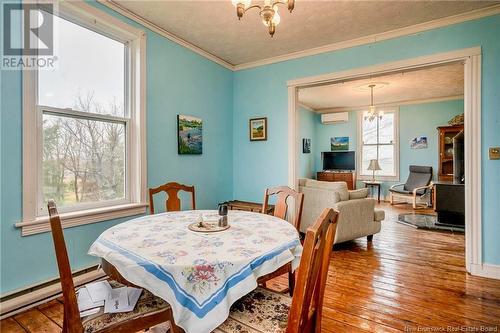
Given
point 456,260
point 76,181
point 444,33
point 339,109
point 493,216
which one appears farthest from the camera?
point 339,109

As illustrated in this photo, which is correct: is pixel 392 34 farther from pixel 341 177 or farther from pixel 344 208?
pixel 341 177

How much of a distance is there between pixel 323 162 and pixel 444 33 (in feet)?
17.4

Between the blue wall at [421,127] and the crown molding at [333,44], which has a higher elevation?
the crown molding at [333,44]

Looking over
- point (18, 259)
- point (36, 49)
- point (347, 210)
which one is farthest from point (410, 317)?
point (36, 49)

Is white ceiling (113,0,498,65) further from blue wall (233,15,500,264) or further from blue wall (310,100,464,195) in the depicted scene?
blue wall (310,100,464,195)

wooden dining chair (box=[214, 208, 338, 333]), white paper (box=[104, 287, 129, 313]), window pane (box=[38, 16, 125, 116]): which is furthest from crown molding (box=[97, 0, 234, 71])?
wooden dining chair (box=[214, 208, 338, 333])

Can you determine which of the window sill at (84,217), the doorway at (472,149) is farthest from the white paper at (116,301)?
the doorway at (472,149)

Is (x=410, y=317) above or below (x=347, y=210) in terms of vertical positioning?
below

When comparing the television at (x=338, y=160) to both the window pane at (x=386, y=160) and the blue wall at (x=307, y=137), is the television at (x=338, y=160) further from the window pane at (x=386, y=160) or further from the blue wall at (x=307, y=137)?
the window pane at (x=386, y=160)

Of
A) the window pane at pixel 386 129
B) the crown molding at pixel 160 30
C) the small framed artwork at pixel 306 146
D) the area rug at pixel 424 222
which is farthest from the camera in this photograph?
the small framed artwork at pixel 306 146

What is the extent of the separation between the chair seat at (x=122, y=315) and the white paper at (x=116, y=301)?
0.02 meters

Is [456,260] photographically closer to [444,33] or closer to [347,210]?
[347,210]

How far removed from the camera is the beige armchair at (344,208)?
332 centimetres

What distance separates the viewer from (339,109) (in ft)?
25.4
